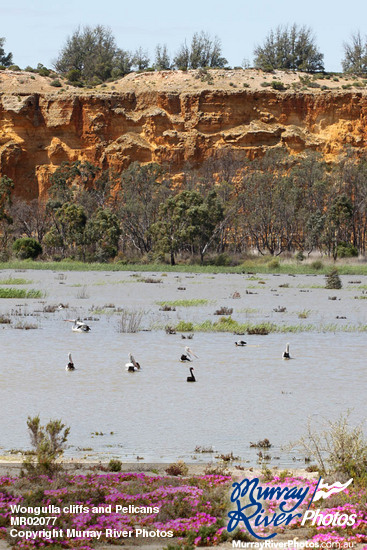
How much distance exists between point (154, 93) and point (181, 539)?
8404cm

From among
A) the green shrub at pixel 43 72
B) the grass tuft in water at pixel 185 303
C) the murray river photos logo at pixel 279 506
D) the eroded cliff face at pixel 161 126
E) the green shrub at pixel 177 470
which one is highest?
the green shrub at pixel 43 72

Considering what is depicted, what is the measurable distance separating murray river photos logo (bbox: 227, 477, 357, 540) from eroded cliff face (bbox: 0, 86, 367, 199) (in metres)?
77.7

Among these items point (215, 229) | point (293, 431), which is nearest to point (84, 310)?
point (293, 431)

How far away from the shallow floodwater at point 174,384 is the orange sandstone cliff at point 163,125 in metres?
58.3

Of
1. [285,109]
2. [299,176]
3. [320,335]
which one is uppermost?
[285,109]

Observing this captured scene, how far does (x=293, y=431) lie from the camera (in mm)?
10633

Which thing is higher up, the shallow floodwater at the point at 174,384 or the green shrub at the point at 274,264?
the green shrub at the point at 274,264

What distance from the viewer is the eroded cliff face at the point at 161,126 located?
277ft

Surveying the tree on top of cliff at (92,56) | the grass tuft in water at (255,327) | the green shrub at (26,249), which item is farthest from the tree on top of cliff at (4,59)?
the grass tuft in water at (255,327)

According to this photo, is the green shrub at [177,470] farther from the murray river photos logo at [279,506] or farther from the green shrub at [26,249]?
the green shrub at [26,249]

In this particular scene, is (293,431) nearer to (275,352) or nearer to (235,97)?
(275,352)

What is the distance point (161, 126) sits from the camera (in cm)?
8712

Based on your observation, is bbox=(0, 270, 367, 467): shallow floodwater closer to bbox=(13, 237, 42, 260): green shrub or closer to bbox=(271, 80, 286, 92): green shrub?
bbox=(13, 237, 42, 260): green shrub

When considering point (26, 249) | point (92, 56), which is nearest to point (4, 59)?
point (92, 56)
